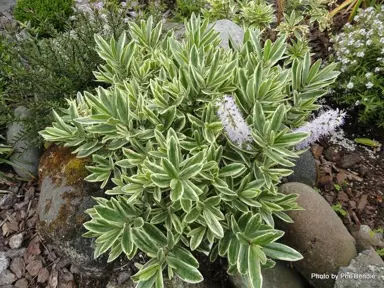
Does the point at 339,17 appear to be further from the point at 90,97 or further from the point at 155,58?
the point at 90,97

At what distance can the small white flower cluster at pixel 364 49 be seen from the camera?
3.40 meters

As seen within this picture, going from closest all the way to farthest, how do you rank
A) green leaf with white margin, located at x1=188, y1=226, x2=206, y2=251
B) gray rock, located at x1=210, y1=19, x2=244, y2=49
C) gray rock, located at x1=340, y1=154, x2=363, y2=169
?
green leaf with white margin, located at x1=188, y1=226, x2=206, y2=251 → gray rock, located at x1=340, y1=154, x2=363, y2=169 → gray rock, located at x1=210, y1=19, x2=244, y2=49

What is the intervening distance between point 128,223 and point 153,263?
0.26m

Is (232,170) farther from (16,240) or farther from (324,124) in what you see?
(16,240)

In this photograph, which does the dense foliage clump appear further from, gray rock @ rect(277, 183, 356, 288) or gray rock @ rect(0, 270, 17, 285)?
gray rock @ rect(0, 270, 17, 285)

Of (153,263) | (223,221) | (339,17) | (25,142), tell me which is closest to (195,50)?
(223,221)

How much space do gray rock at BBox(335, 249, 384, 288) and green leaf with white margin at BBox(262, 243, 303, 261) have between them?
465 mm

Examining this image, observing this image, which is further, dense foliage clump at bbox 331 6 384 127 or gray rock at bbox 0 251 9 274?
dense foliage clump at bbox 331 6 384 127

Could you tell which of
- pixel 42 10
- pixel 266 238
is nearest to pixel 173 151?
pixel 266 238

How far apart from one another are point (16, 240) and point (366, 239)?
2.62m

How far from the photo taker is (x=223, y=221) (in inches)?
95.0

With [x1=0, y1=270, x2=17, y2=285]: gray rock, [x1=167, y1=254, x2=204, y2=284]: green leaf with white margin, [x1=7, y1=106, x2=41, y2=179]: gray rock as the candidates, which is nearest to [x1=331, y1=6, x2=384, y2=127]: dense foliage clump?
[x1=167, y1=254, x2=204, y2=284]: green leaf with white margin

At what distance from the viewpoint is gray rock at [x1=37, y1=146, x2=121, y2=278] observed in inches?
103

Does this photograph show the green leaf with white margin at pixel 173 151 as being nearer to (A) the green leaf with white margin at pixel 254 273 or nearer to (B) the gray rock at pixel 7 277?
(A) the green leaf with white margin at pixel 254 273
